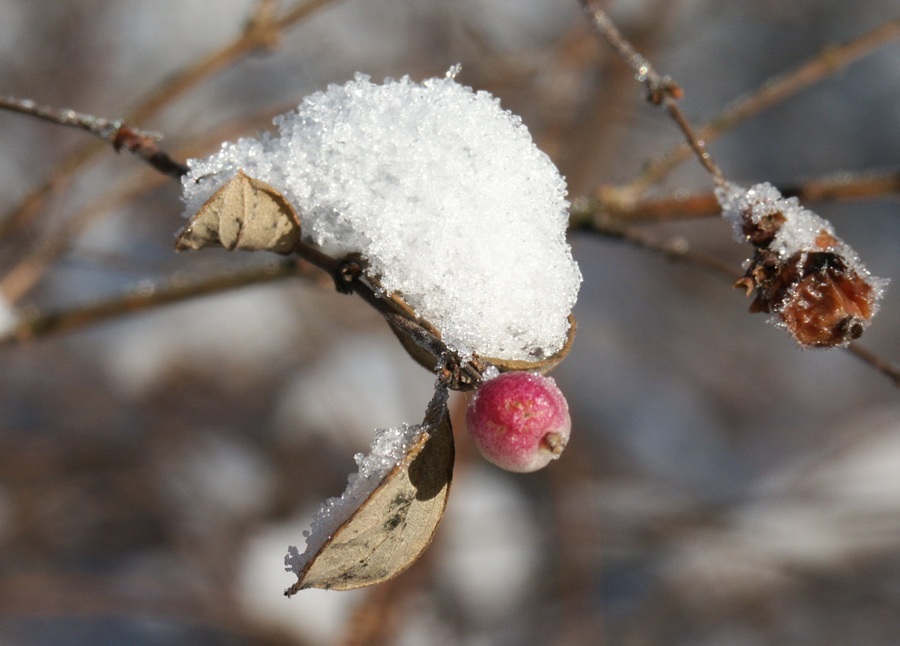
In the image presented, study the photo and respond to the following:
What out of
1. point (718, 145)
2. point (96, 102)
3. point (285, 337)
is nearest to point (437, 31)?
point (285, 337)

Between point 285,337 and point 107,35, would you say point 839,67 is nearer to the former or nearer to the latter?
point 285,337

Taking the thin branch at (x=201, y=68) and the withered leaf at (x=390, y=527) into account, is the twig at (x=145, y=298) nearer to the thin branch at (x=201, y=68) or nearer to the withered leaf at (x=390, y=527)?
the thin branch at (x=201, y=68)

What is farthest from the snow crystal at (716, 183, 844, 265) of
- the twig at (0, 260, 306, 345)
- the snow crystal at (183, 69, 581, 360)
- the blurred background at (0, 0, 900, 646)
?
the blurred background at (0, 0, 900, 646)

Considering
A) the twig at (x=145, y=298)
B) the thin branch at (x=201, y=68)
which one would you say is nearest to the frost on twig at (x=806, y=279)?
the twig at (x=145, y=298)

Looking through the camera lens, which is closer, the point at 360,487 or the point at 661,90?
the point at 360,487

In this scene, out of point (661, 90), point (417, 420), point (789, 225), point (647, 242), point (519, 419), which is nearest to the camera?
point (519, 419)

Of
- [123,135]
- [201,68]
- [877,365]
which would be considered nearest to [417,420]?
[201,68]

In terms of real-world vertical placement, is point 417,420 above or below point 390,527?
above

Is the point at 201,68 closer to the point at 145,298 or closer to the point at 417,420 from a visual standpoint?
the point at 145,298
